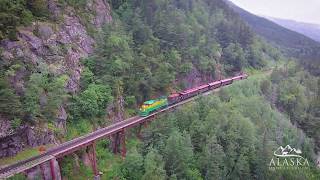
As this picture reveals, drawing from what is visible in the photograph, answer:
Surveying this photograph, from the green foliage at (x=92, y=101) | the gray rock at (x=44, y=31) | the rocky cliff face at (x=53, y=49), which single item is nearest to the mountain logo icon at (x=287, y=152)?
the green foliage at (x=92, y=101)

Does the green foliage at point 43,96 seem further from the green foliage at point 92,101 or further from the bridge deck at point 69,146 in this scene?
the bridge deck at point 69,146

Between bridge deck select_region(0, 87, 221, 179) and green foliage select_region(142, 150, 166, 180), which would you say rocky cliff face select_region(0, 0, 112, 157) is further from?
green foliage select_region(142, 150, 166, 180)

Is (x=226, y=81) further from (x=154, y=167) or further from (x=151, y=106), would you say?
(x=154, y=167)

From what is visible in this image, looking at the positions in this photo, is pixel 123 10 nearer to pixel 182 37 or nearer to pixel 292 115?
pixel 182 37

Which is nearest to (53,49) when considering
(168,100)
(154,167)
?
(168,100)

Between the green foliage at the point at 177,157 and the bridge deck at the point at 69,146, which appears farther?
the green foliage at the point at 177,157

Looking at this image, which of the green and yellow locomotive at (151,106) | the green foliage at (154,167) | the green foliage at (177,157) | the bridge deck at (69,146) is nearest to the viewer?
the bridge deck at (69,146)

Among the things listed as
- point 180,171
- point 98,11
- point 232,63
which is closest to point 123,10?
point 98,11
